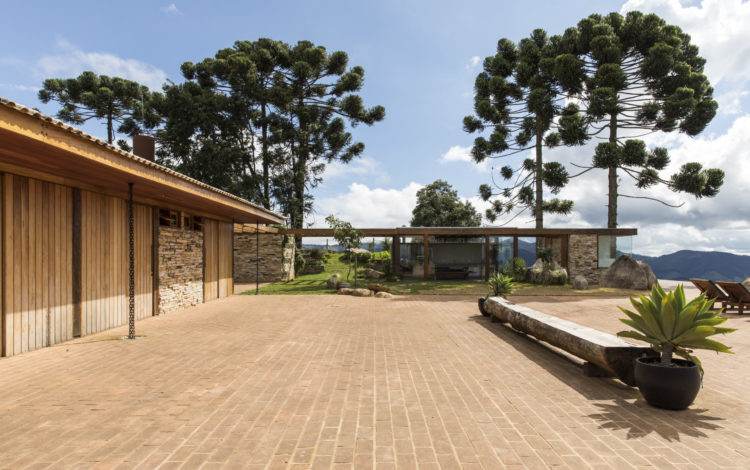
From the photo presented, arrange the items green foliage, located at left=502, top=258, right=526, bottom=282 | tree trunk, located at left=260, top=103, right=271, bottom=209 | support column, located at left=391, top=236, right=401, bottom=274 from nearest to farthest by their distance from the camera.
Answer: green foliage, located at left=502, top=258, right=526, bottom=282, support column, located at left=391, top=236, right=401, bottom=274, tree trunk, located at left=260, top=103, right=271, bottom=209

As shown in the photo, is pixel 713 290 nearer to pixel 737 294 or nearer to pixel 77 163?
pixel 737 294

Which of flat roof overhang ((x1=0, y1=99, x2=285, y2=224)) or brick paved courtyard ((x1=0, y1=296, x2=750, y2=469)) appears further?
flat roof overhang ((x1=0, y1=99, x2=285, y2=224))

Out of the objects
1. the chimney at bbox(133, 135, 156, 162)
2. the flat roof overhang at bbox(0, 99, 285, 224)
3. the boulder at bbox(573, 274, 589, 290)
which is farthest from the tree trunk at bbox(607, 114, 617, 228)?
the chimney at bbox(133, 135, 156, 162)

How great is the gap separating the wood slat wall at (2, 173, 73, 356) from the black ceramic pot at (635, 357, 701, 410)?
8103mm

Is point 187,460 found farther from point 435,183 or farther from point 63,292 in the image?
point 435,183

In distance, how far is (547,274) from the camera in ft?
58.2

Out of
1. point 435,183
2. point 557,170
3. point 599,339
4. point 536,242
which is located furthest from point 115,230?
point 435,183

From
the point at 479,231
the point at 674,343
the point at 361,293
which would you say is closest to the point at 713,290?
the point at 479,231

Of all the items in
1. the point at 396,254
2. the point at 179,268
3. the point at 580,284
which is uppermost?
the point at 179,268

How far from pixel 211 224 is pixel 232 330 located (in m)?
5.80

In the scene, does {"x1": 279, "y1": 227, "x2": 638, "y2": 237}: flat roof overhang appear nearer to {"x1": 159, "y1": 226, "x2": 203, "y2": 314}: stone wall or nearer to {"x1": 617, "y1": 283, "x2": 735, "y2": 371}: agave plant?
{"x1": 159, "y1": 226, "x2": 203, "y2": 314}: stone wall

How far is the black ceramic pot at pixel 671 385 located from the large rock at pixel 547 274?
15.1 m

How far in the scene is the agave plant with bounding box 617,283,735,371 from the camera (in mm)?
3525

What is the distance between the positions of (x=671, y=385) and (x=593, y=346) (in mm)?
922
